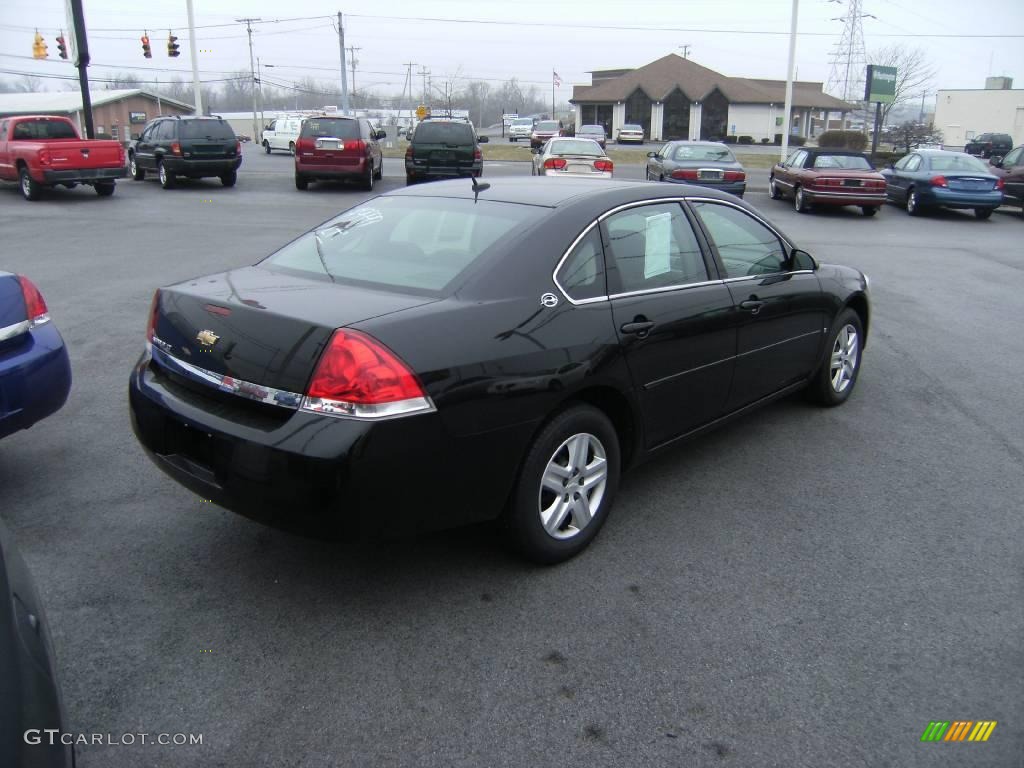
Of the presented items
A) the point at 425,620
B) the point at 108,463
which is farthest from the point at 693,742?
the point at 108,463

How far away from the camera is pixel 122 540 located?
3852mm

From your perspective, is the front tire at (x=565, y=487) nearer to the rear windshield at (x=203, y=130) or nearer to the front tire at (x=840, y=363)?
the front tire at (x=840, y=363)

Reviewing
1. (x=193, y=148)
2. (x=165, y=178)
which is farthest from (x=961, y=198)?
(x=165, y=178)

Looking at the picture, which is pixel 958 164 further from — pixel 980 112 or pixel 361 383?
pixel 980 112

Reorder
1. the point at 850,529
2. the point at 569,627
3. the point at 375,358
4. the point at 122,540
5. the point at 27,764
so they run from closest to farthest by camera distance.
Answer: the point at 27,764, the point at 375,358, the point at 569,627, the point at 122,540, the point at 850,529

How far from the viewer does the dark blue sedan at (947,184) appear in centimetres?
1906

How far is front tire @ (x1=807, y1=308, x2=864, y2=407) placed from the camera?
224 inches

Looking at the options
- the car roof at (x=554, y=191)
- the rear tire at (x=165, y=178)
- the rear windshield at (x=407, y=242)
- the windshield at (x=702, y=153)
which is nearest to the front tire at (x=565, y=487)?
the rear windshield at (x=407, y=242)

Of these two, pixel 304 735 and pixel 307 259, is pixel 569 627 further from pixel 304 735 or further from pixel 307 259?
pixel 307 259

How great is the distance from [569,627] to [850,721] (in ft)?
3.36

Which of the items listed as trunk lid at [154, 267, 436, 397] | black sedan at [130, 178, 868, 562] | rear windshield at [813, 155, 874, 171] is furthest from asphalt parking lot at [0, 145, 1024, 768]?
rear windshield at [813, 155, 874, 171]

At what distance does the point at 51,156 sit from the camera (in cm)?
1814

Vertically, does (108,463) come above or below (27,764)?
below

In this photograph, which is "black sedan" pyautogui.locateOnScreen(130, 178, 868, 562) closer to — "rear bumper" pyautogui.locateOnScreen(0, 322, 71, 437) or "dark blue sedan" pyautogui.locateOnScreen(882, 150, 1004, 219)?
"rear bumper" pyautogui.locateOnScreen(0, 322, 71, 437)
